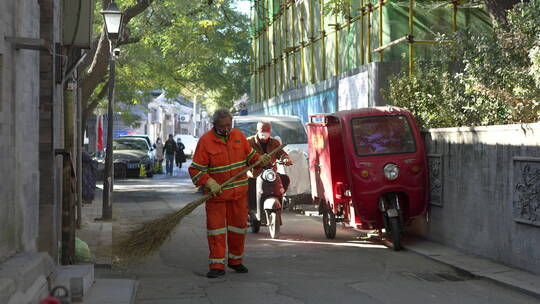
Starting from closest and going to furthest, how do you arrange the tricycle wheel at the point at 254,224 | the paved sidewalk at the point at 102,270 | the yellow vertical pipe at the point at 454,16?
1. the paved sidewalk at the point at 102,270
2. the tricycle wheel at the point at 254,224
3. the yellow vertical pipe at the point at 454,16

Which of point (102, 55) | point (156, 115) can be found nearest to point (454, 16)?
point (102, 55)

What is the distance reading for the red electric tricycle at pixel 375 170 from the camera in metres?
12.0

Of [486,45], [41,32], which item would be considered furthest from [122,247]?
[486,45]

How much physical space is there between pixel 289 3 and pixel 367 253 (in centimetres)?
1918

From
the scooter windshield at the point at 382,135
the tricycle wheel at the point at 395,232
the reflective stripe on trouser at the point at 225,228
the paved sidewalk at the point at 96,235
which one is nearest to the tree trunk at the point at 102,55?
the paved sidewalk at the point at 96,235

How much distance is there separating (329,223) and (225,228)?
3728 millimetres

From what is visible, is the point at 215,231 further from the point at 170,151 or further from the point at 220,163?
the point at 170,151

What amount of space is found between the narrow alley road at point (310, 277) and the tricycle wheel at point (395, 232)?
14 cm

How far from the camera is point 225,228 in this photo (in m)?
9.77

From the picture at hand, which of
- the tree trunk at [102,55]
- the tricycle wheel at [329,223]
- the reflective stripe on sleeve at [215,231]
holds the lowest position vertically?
the tricycle wheel at [329,223]

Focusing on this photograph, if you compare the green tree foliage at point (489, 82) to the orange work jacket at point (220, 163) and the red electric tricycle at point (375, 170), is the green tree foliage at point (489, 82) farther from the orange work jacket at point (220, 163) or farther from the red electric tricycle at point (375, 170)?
the orange work jacket at point (220, 163)

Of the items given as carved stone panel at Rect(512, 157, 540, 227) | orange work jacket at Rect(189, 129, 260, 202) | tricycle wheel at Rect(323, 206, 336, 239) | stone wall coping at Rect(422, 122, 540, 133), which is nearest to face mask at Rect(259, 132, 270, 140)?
tricycle wheel at Rect(323, 206, 336, 239)

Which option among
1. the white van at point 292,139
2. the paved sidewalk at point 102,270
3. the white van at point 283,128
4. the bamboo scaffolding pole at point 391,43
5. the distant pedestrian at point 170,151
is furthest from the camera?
the distant pedestrian at point 170,151

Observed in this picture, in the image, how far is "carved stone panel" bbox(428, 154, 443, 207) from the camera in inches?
475
